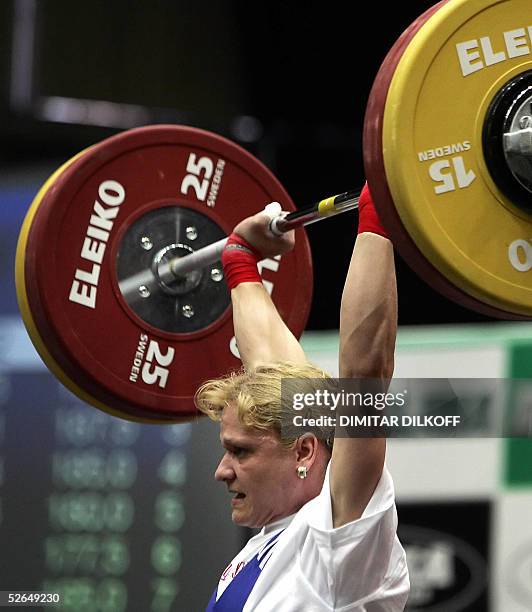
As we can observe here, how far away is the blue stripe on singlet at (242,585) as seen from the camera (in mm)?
2543

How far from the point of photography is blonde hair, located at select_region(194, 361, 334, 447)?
8.55 ft

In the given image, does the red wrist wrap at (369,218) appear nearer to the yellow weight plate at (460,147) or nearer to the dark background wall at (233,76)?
the yellow weight plate at (460,147)

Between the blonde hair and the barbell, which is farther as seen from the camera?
the barbell

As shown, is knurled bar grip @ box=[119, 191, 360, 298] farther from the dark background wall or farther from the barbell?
the dark background wall

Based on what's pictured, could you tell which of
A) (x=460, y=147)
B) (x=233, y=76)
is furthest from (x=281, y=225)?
(x=233, y=76)

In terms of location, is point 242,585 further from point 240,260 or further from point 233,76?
point 233,76

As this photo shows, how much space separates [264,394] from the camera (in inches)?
104

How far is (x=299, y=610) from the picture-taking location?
2.35 metres

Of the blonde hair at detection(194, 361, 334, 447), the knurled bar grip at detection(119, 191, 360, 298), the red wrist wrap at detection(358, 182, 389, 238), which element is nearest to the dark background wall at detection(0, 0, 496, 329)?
the knurled bar grip at detection(119, 191, 360, 298)

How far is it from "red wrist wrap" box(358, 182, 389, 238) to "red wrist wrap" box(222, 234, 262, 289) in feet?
2.54

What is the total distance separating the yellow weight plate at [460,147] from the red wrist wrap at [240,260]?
946mm

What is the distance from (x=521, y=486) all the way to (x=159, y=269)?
1840mm

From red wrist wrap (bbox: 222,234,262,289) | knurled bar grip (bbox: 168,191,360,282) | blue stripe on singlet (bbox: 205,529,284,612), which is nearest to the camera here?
blue stripe on singlet (bbox: 205,529,284,612)

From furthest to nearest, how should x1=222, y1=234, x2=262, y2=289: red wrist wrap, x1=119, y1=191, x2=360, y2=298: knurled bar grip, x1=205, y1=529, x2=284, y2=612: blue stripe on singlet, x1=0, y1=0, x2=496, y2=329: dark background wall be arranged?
x1=0, y1=0, x2=496, y2=329: dark background wall, x1=222, y1=234, x2=262, y2=289: red wrist wrap, x1=119, y1=191, x2=360, y2=298: knurled bar grip, x1=205, y1=529, x2=284, y2=612: blue stripe on singlet
